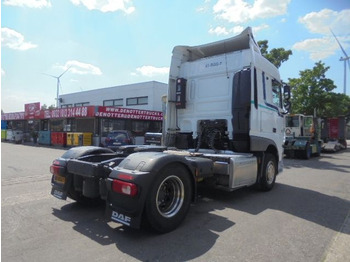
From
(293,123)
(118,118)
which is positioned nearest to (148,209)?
(293,123)

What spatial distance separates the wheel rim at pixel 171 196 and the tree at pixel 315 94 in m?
25.2

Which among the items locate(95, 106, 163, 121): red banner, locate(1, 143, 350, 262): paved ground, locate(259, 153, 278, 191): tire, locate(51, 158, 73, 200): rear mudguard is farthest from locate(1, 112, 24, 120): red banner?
locate(259, 153, 278, 191): tire

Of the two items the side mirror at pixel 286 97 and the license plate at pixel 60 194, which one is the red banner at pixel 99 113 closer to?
the side mirror at pixel 286 97

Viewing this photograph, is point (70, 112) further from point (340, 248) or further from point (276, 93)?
point (340, 248)

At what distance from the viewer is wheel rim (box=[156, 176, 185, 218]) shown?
416 centimetres

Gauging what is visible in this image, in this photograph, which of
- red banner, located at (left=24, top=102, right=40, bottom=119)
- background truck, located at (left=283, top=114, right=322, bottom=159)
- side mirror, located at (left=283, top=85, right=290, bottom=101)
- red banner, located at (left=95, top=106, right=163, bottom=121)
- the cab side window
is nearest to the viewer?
the cab side window

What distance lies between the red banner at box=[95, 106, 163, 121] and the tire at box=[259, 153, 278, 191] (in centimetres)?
1886

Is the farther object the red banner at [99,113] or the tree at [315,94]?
the tree at [315,94]

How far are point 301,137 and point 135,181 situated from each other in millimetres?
15596

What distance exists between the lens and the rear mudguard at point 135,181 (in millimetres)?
3582

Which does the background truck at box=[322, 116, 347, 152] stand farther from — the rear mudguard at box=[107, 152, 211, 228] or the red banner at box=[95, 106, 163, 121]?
the rear mudguard at box=[107, 152, 211, 228]

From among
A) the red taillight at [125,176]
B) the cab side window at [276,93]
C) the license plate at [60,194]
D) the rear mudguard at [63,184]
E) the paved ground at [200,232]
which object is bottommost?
the paved ground at [200,232]

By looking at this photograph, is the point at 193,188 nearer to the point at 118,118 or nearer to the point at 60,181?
the point at 60,181

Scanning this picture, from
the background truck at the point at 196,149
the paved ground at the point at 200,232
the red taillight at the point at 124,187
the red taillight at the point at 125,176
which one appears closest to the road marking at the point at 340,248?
the paved ground at the point at 200,232
